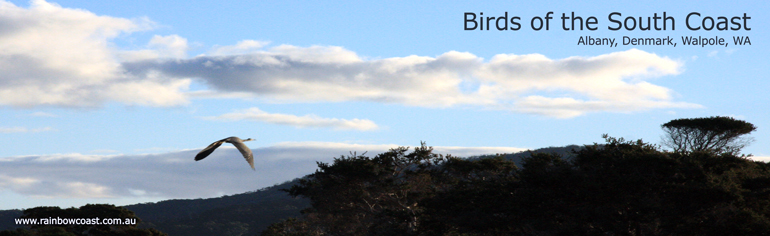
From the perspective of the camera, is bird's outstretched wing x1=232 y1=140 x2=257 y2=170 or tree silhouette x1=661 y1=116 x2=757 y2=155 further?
tree silhouette x1=661 y1=116 x2=757 y2=155

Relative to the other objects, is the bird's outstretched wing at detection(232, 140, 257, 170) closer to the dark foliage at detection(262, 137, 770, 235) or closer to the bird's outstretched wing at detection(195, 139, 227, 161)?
the bird's outstretched wing at detection(195, 139, 227, 161)

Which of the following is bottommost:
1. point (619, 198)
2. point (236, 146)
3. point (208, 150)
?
point (619, 198)

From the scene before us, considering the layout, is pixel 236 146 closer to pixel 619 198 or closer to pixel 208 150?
pixel 208 150

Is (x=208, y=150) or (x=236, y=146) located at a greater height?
(x=236, y=146)

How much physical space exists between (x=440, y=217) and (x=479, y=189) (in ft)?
8.44

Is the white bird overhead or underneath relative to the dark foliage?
overhead

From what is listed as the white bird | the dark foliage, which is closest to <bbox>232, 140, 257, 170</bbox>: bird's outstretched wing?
the white bird

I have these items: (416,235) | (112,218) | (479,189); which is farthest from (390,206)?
(112,218)

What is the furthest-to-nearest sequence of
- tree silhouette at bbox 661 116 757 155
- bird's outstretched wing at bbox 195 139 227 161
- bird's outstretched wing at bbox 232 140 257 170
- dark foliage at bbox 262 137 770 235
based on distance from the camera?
tree silhouette at bbox 661 116 757 155
dark foliage at bbox 262 137 770 235
bird's outstretched wing at bbox 232 140 257 170
bird's outstretched wing at bbox 195 139 227 161

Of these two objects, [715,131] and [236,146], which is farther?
[715,131]

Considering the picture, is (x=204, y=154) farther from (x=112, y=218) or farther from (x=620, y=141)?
(x=112, y=218)

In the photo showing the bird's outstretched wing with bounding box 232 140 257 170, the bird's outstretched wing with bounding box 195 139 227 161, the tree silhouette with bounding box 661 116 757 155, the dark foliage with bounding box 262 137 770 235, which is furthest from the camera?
the tree silhouette with bounding box 661 116 757 155

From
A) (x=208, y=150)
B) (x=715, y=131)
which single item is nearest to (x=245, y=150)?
(x=208, y=150)

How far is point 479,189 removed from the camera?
33.2m
